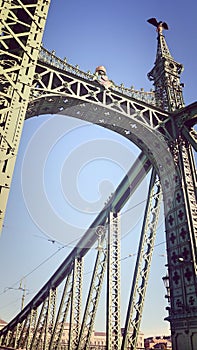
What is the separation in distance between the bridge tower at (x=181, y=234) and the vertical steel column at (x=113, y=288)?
11.7ft

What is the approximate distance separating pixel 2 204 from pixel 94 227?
16132 millimetres

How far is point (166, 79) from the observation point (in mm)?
14031

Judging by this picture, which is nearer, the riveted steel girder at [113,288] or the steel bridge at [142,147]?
the steel bridge at [142,147]

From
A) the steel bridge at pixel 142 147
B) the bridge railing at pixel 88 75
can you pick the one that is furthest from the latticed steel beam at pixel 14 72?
the bridge railing at pixel 88 75

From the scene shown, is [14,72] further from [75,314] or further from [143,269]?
[75,314]

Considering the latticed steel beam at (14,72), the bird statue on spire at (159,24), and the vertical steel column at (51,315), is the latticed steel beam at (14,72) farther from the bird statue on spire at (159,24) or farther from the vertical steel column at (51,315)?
the vertical steel column at (51,315)

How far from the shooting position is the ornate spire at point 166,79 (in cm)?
1372

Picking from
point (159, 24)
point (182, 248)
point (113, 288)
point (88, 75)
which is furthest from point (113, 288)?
point (159, 24)

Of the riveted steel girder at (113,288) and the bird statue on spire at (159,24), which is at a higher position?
the bird statue on spire at (159,24)

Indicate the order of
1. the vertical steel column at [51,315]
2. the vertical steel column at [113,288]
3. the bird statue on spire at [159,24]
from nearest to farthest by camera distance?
the vertical steel column at [113,288], the bird statue on spire at [159,24], the vertical steel column at [51,315]

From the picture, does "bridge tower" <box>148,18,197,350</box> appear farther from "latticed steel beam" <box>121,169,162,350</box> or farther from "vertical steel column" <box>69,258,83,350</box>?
"vertical steel column" <box>69,258,83,350</box>

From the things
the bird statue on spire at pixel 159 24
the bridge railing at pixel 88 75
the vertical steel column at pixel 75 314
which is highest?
the bird statue on spire at pixel 159 24

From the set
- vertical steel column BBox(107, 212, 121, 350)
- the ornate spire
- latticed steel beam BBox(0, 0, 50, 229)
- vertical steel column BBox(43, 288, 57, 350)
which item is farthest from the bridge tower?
vertical steel column BBox(43, 288, 57, 350)

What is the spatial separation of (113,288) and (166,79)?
36.8ft
